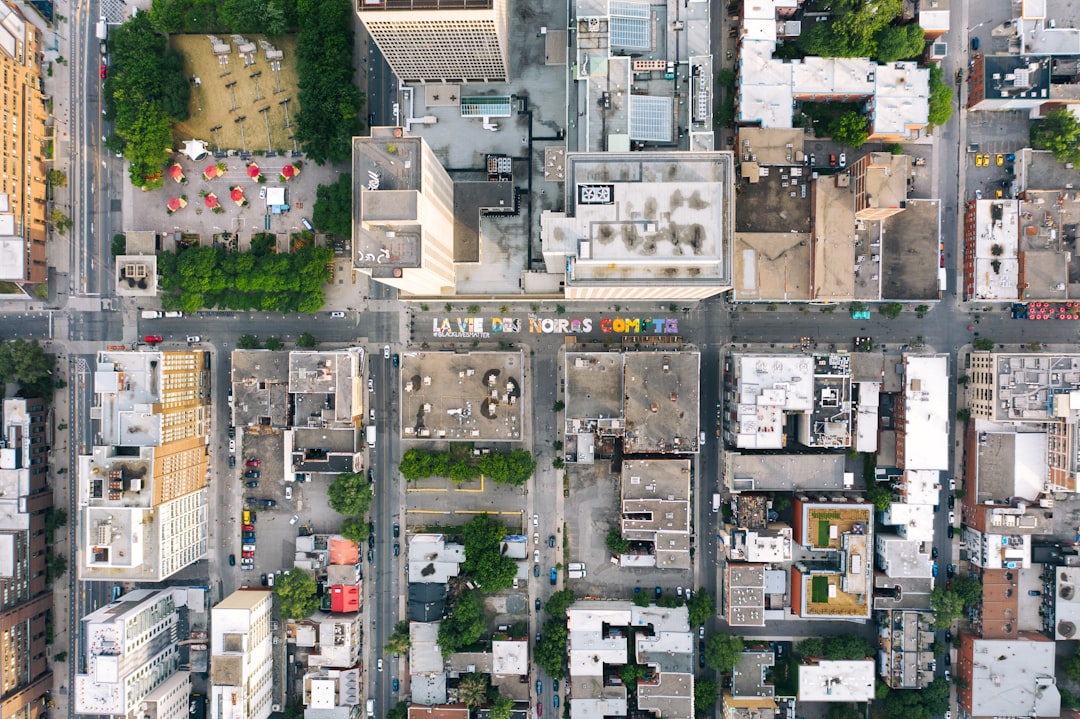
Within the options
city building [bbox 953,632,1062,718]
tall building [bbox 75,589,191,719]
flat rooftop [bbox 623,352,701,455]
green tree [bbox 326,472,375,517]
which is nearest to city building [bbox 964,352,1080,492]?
city building [bbox 953,632,1062,718]

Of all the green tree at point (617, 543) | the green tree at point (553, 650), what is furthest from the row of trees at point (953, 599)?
the green tree at point (553, 650)

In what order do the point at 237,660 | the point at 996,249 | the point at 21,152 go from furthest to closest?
the point at 21,152, the point at 996,249, the point at 237,660

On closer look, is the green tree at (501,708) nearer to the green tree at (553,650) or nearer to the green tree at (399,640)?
the green tree at (553,650)

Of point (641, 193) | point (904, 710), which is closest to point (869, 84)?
point (641, 193)

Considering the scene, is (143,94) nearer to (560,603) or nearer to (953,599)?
(560,603)

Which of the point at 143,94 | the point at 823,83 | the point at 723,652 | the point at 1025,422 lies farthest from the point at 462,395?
the point at 1025,422

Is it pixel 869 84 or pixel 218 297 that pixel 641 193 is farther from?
pixel 218 297

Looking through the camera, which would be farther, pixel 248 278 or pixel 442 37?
pixel 248 278
